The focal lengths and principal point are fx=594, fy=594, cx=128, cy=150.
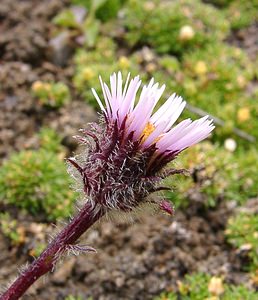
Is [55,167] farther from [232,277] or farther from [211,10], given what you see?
[211,10]

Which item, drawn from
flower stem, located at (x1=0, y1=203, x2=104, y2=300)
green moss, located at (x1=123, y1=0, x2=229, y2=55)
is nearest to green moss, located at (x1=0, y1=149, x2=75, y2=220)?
flower stem, located at (x1=0, y1=203, x2=104, y2=300)

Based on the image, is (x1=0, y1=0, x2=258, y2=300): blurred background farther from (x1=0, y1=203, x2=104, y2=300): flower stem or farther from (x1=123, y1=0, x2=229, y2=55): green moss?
(x1=0, y1=203, x2=104, y2=300): flower stem

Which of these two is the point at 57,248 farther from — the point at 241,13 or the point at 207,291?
the point at 241,13

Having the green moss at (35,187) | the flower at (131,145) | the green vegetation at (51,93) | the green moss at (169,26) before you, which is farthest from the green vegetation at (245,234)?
the green moss at (169,26)

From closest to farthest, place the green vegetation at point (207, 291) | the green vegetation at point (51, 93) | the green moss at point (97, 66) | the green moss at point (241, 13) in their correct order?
the green vegetation at point (207, 291) → the green vegetation at point (51, 93) → the green moss at point (97, 66) → the green moss at point (241, 13)

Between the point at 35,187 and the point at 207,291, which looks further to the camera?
the point at 35,187

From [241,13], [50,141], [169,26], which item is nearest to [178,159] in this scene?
[50,141]

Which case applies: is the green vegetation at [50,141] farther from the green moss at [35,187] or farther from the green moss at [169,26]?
the green moss at [169,26]
